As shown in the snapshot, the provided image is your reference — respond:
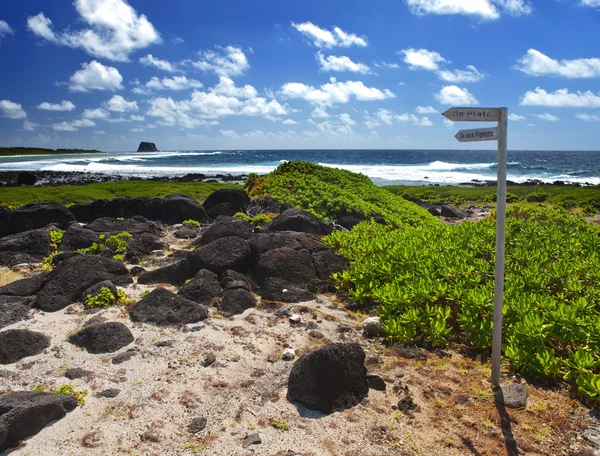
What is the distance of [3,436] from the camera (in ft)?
11.7

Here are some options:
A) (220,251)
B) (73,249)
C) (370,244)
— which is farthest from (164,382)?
(73,249)

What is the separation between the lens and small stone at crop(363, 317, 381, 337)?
5867 millimetres

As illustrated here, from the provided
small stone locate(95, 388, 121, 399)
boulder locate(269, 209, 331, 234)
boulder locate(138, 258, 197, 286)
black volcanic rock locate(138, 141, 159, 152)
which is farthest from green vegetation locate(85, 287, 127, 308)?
black volcanic rock locate(138, 141, 159, 152)

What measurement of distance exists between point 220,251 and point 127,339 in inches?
112

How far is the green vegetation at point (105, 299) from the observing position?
6.59m

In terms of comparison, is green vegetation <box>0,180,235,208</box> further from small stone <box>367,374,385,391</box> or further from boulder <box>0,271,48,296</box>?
small stone <box>367,374,385,391</box>

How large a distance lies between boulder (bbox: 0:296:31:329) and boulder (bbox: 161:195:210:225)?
7.38 meters

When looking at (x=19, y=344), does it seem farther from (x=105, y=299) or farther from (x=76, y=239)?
(x=76, y=239)

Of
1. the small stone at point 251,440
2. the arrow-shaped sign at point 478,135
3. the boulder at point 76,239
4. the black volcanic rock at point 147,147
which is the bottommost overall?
the small stone at point 251,440

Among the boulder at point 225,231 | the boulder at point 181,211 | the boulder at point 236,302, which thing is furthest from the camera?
the boulder at point 181,211

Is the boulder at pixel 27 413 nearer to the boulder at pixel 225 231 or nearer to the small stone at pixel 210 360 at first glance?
the small stone at pixel 210 360

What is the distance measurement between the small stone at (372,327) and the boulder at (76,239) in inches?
270

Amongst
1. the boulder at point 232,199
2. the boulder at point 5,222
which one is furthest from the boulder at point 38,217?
the boulder at point 232,199

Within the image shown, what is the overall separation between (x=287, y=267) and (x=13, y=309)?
161 inches
